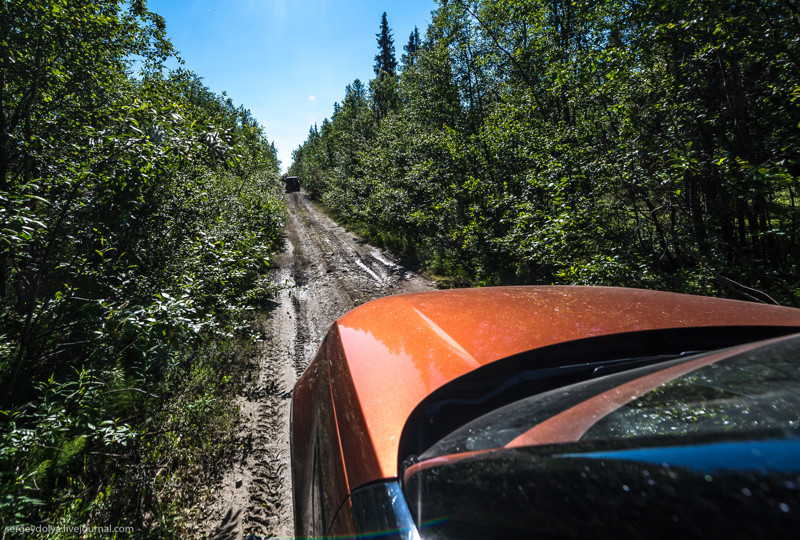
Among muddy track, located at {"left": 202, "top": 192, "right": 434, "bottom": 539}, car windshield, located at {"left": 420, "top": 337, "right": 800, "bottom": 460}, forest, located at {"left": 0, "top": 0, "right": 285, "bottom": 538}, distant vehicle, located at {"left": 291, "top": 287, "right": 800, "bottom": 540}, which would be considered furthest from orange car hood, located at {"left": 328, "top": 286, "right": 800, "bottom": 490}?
forest, located at {"left": 0, "top": 0, "right": 285, "bottom": 538}

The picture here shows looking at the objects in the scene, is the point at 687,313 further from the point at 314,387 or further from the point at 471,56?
the point at 471,56

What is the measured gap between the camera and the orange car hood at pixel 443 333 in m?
1.19

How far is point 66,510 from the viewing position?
96.3 inches

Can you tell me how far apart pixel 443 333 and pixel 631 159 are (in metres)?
5.87

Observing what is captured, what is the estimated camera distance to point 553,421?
91 cm

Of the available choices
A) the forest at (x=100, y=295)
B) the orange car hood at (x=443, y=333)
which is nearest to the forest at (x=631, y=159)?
the orange car hood at (x=443, y=333)

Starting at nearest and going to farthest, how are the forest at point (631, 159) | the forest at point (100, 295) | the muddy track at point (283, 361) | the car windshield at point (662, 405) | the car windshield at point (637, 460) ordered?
1. the car windshield at point (637, 460)
2. the car windshield at point (662, 405)
3. the forest at point (100, 295)
4. the muddy track at point (283, 361)
5. the forest at point (631, 159)

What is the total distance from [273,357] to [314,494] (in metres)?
4.00

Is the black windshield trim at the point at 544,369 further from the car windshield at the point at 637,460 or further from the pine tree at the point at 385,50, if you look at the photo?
the pine tree at the point at 385,50

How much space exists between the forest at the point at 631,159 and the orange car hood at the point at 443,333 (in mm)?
2935

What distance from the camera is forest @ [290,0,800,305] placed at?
14.5 ft

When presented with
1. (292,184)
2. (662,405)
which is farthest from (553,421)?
(292,184)

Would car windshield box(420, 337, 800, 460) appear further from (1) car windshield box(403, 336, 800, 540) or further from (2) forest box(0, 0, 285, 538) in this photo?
(2) forest box(0, 0, 285, 538)

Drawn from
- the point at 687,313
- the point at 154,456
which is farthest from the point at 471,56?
the point at 154,456
